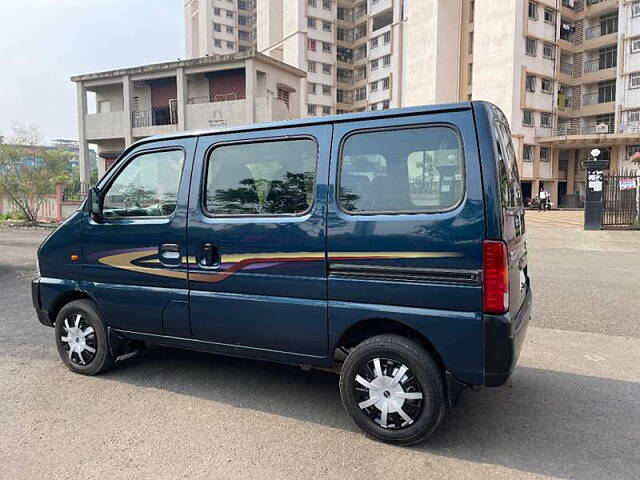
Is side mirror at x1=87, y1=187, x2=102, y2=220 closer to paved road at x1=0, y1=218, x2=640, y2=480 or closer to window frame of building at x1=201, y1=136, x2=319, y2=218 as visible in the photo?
window frame of building at x1=201, y1=136, x2=319, y2=218

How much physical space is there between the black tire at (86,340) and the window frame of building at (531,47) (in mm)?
41833

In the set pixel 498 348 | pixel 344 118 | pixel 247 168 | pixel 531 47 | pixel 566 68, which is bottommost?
pixel 498 348

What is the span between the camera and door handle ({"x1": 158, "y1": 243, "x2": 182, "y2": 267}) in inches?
154

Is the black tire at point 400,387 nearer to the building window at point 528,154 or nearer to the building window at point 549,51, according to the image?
the building window at point 528,154

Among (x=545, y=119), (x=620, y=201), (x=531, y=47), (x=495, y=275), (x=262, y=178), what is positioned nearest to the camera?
(x=495, y=275)

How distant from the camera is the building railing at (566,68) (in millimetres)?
43578

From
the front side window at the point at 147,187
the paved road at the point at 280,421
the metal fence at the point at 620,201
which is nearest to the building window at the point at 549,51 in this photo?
the metal fence at the point at 620,201

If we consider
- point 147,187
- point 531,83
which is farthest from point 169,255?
point 531,83

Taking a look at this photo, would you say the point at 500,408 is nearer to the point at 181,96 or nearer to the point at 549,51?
the point at 181,96

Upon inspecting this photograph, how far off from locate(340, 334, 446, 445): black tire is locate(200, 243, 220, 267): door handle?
48.9 inches

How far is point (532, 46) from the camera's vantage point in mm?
39250

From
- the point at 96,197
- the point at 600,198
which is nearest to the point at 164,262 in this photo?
the point at 96,197

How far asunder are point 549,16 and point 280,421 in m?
45.2

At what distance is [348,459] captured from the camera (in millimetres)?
3043
